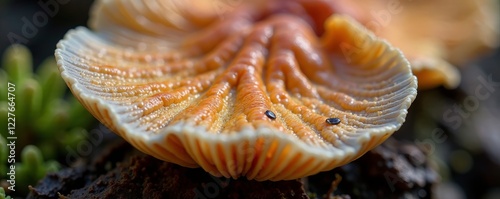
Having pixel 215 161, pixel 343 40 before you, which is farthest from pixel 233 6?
pixel 215 161

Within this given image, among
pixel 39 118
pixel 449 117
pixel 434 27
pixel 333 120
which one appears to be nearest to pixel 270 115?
pixel 333 120

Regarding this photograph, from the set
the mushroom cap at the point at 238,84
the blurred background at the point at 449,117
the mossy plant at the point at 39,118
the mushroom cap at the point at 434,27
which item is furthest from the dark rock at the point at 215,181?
the blurred background at the point at 449,117

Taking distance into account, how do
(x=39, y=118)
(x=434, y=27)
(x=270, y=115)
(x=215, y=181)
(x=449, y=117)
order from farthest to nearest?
(x=449, y=117), (x=434, y=27), (x=39, y=118), (x=215, y=181), (x=270, y=115)

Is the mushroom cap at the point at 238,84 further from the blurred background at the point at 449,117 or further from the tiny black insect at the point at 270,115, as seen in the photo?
the blurred background at the point at 449,117

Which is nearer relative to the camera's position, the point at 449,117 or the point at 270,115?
the point at 270,115

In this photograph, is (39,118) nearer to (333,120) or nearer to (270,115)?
(270,115)

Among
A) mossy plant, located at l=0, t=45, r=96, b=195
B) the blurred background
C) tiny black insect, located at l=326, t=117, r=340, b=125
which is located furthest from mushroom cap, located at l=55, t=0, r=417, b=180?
the blurred background

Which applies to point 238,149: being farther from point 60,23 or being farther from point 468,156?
point 60,23
